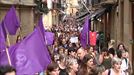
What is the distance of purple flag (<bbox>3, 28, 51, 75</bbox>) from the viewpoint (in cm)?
751

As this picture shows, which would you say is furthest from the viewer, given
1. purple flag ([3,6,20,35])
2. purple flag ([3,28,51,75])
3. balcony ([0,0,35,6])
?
balcony ([0,0,35,6])

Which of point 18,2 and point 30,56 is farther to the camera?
point 18,2

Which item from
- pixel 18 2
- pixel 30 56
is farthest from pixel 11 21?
pixel 18 2

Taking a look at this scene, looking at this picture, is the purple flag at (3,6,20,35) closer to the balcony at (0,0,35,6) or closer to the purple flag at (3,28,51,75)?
the purple flag at (3,28,51,75)

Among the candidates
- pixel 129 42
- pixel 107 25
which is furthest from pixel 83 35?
pixel 107 25

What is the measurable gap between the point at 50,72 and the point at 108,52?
4995 millimetres

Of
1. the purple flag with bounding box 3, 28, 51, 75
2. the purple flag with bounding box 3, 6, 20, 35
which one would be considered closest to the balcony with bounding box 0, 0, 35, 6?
the purple flag with bounding box 3, 6, 20, 35

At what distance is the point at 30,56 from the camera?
25.3ft

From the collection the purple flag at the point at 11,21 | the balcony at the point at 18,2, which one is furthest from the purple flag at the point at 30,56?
the balcony at the point at 18,2

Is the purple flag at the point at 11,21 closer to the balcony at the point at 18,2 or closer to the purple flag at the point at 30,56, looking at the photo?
the purple flag at the point at 30,56

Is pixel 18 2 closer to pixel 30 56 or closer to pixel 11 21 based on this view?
pixel 11 21

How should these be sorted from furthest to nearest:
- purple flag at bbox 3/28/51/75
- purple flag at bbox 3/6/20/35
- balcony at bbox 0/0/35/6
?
balcony at bbox 0/0/35/6 → purple flag at bbox 3/6/20/35 → purple flag at bbox 3/28/51/75

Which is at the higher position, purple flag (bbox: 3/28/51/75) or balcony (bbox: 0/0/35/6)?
purple flag (bbox: 3/28/51/75)

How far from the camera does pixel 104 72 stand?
852 centimetres
